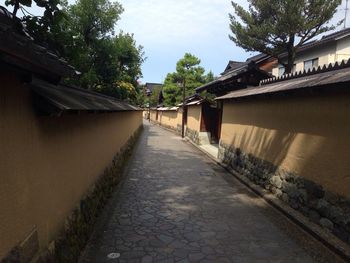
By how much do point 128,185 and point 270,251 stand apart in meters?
6.03

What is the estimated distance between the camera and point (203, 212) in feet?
28.2

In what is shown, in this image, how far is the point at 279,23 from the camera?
18.2 meters

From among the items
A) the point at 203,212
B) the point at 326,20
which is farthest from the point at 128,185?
the point at 326,20

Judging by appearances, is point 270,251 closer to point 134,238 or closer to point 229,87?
point 134,238

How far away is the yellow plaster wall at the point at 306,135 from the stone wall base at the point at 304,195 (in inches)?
7.2

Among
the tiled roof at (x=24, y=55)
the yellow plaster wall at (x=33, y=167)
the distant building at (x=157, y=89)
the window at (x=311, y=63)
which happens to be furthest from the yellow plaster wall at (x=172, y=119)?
the tiled roof at (x=24, y=55)

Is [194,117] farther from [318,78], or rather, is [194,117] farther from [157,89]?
[157,89]

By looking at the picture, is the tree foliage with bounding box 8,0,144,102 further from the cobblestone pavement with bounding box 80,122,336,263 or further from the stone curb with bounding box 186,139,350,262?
the stone curb with bounding box 186,139,350,262

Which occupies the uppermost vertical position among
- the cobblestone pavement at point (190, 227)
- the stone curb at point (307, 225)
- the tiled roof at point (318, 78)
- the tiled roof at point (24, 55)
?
the tiled roof at point (318, 78)

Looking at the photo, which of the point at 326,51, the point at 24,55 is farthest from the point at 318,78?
the point at 326,51

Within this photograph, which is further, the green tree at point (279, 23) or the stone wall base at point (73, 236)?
the green tree at point (279, 23)

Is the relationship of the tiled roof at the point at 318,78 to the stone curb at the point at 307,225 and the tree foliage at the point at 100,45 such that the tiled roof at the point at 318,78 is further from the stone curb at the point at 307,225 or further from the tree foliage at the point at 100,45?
the tree foliage at the point at 100,45

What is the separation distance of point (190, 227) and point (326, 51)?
2045 centimetres

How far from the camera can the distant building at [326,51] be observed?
2239 cm
